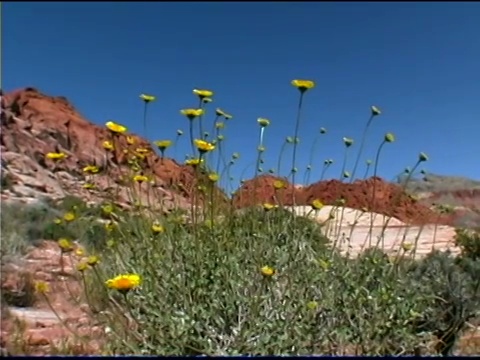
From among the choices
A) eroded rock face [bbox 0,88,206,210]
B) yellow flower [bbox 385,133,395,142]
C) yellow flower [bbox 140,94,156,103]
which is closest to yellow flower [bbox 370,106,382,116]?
yellow flower [bbox 385,133,395,142]

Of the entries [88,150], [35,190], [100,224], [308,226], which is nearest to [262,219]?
[308,226]

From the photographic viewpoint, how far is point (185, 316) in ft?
7.33

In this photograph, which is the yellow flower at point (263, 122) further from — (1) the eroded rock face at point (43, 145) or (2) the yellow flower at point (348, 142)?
(1) the eroded rock face at point (43, 145)

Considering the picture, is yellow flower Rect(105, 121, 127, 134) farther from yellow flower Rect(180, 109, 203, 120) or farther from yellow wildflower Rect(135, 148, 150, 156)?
yellow wildflower Rect(135, 148, 150, 156)

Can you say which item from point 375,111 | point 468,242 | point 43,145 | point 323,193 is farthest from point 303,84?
point 43,145

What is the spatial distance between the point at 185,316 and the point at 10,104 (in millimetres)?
9636

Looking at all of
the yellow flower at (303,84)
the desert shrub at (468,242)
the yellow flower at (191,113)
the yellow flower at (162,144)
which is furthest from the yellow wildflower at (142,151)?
the desert shrub at (468,242)

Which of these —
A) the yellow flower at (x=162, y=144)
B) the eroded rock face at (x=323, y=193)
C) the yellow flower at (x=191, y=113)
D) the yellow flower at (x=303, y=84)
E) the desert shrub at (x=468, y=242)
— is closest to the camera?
the yellow flower at (x=303, y=84)

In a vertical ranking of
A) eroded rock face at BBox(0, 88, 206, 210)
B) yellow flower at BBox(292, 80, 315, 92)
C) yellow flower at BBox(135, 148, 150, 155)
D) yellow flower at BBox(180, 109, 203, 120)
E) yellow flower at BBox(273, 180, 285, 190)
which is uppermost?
eroded rock face at BBox(0, 88, 206, 210)

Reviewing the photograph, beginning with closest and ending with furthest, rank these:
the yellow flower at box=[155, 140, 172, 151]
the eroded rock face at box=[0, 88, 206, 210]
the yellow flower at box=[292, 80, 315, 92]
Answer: the yellow flower at box=[292, 80, 315, 92] → the yellow flower at box=[155, 140, 172, 151] → the eroded rock face at box=[0, 88, 206, 210]

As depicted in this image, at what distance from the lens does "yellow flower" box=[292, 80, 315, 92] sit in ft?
7.79

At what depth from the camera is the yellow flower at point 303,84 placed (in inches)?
93.5

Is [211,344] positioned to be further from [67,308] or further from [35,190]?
[35,190]

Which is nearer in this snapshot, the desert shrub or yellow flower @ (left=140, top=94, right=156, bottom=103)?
yellow flower @ (left=140, top=94, right=156, bottom=103)
